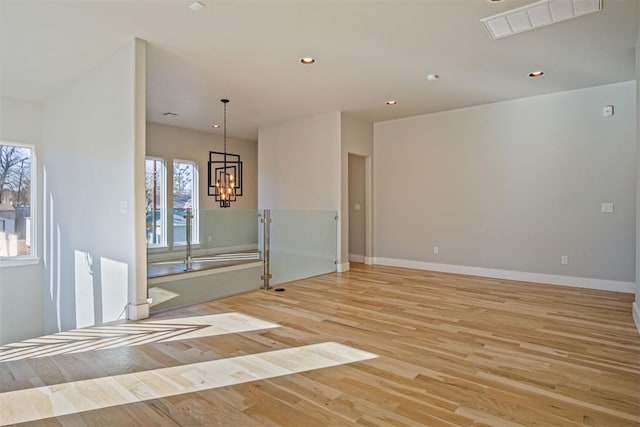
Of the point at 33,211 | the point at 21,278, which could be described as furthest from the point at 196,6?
the point at 21,278

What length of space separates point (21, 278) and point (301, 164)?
4.88m

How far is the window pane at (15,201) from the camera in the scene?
5.51 m

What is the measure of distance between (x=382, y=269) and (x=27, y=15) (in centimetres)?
567

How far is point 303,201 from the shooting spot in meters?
6.63

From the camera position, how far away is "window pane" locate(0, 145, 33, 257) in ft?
18.1

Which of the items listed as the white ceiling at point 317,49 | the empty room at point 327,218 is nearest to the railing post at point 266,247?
the empty room at point 327,218

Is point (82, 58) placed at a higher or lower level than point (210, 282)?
higher

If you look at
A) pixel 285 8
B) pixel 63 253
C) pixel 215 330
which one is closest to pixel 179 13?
pixel 285 8

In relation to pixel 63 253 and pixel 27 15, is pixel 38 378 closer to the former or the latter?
pixel 27 15

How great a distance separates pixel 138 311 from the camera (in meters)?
3.51

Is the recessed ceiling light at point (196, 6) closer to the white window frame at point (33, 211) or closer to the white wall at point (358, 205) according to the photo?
the white window frame at point (33, 211)

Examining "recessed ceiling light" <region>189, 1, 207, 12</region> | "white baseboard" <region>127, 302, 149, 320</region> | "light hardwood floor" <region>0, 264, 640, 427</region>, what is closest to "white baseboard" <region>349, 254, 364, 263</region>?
"light hardwood floor" <region>0, 264, 640, 427</region>

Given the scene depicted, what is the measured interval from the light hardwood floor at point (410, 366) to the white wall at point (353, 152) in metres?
2.11

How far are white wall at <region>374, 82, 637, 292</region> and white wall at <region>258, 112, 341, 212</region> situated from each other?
48.3 inches
